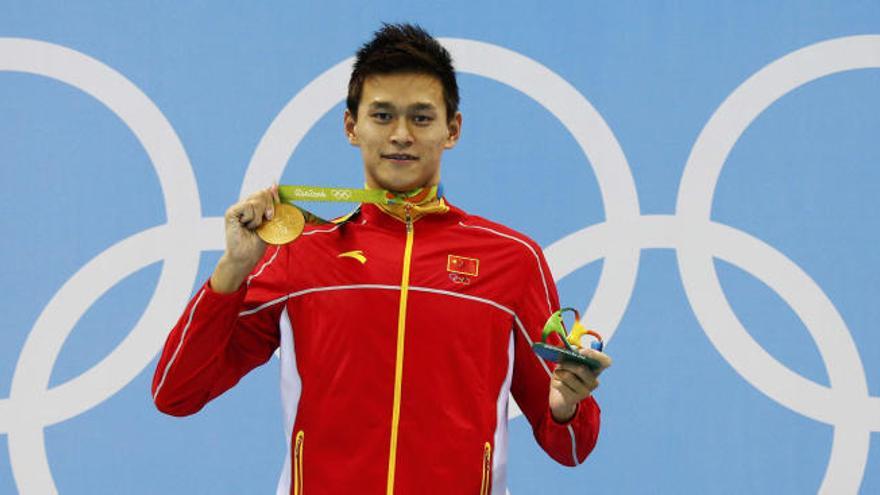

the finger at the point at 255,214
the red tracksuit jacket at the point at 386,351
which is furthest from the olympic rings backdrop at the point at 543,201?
the finger at the point at 255,214

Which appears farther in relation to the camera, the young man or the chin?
the chin

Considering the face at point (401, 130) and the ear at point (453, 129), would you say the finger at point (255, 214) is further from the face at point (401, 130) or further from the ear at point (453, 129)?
the ear at point (453, 129)

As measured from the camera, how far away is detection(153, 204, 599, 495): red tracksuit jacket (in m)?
1.74

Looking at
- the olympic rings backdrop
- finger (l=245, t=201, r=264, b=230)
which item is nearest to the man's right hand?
finger (l=245, t=201, r=264, b=230)

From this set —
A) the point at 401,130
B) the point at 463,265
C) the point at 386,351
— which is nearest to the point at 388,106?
Result: the point at 401,130

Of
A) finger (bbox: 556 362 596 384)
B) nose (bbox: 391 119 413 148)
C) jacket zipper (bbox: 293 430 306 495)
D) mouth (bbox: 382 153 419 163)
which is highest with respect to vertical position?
nose (bbox: 391 119 413 148)

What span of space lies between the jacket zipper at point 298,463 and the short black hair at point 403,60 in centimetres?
58

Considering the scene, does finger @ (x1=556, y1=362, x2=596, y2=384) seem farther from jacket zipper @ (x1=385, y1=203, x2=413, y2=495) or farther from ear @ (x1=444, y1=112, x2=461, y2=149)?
ear @ (x1=444, y1=112, x2=461, y2=149)

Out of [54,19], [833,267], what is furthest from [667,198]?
[54,19]

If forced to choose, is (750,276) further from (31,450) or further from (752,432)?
(31,450)

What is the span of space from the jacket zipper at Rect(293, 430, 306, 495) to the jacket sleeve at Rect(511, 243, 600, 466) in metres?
0.40

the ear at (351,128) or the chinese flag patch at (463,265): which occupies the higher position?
the ear at (351,128)

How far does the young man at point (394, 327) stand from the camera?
1.74 metres

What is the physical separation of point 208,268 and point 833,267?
4.89 feet
